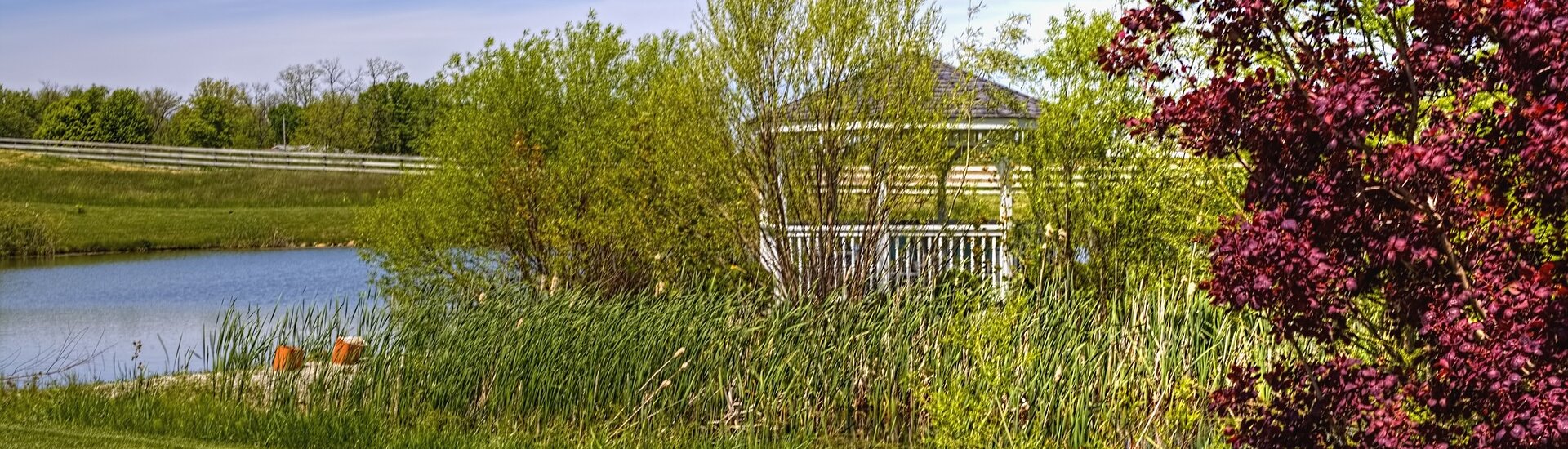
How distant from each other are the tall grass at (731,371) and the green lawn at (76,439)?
279mm

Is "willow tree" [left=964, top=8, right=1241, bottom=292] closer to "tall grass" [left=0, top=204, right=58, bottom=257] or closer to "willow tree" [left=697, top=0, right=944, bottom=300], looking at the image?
"willow tree" [left=697, top=0, right=944, bottom=300]

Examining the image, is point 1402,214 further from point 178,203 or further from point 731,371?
point 178,203

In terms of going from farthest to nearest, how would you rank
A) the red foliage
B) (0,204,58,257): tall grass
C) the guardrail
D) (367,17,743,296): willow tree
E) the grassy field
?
the guardrail, the grassy field, (0,204,58,257): tall grass, (367,17,743,296): willow tree, the red foliage

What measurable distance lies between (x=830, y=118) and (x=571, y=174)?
160 inches

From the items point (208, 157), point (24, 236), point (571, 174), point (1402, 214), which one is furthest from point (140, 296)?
point (208, 157)

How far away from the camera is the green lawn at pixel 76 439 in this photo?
7.88 m

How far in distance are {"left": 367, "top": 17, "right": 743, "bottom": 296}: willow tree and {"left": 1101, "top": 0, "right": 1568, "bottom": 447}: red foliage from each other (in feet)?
24.7

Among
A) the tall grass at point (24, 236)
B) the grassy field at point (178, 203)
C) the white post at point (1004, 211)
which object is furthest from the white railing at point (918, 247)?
the tall grass at point (24, 236)

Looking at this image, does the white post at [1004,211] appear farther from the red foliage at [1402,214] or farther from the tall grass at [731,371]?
the red foliage at [1402,214]

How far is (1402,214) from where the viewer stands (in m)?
4.21

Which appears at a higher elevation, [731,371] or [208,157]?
[208,157]

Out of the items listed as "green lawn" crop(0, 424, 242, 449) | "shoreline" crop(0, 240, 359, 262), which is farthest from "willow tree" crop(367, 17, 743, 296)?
"shoreline" crop(0, 240, 359, 262)

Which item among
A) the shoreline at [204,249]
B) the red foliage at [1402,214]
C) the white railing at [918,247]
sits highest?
the red foliage at [1402,214]

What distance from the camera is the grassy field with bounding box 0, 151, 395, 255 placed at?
3419 cm
